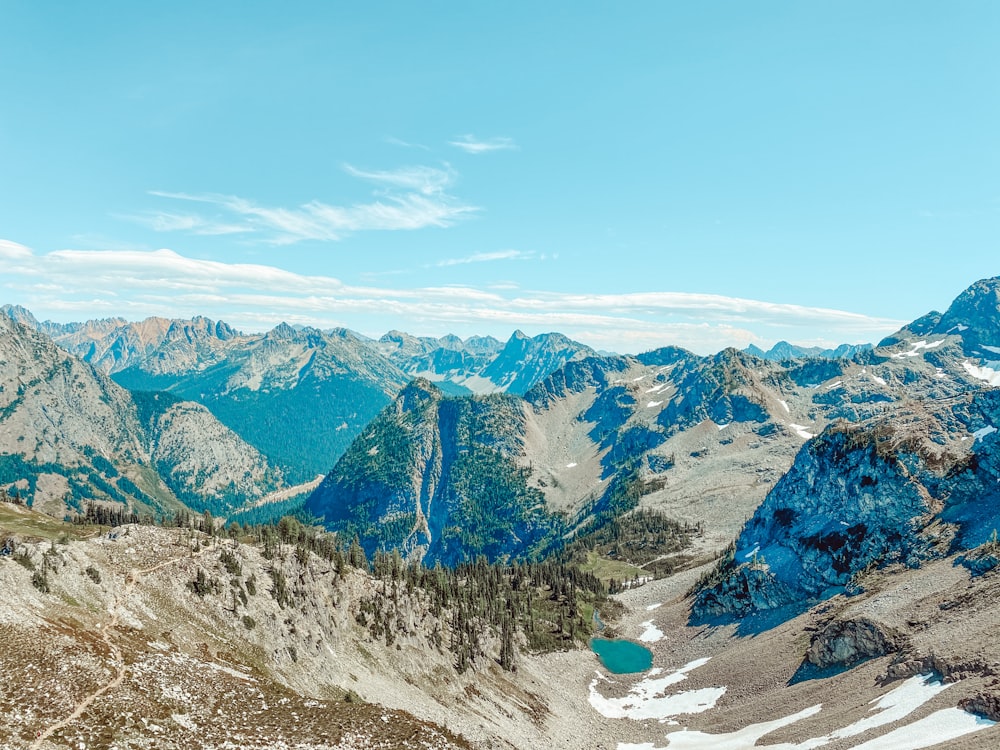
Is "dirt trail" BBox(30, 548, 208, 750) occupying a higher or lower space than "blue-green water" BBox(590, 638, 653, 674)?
higher

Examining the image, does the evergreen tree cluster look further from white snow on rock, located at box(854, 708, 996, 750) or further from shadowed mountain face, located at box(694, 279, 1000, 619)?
white snow on rock, located at box(854, 708, 996, 750)

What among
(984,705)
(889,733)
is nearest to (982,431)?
(984,705)

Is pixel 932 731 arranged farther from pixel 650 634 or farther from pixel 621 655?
pixel 650 634

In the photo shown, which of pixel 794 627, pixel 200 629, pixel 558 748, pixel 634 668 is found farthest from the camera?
pixel 634 668

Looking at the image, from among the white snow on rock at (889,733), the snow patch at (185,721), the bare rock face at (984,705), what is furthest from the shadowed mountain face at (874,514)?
the snow patch at (185,721)

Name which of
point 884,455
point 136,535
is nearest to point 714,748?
point 136,535

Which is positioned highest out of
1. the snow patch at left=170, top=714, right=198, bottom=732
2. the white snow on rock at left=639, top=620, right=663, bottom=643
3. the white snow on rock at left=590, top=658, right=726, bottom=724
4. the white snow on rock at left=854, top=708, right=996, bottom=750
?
the snow patch at left=170, top=714, right=198, bottom=732

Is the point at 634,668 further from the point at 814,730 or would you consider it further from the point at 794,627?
the point at 814,730

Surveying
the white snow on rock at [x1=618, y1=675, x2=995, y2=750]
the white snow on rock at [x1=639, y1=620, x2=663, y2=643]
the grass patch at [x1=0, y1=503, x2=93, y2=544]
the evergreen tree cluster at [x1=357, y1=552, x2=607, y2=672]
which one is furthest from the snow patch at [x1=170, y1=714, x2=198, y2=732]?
the white snow on rock at [x1=639, y1=620, x2=663, y2=643]

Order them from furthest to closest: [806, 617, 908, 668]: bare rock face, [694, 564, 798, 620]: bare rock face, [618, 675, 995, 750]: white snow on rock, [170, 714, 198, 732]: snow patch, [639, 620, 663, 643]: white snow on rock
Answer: [639, 620, 663, 643]: white snow on rock
[694, 564, 798, 620]: bare rock face
[806, 617, 908, 668]: bare rock face
[618, 675, 995, 750]: white snow on rock
[170, 714, 198, 732]: snow patch
